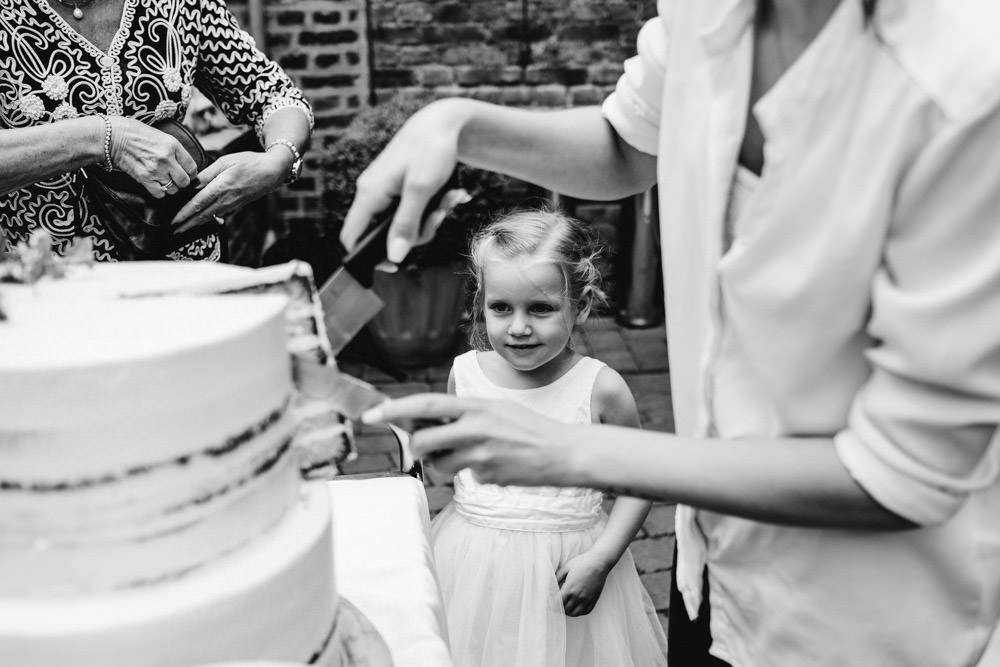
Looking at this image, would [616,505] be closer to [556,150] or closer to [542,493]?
[542,493]

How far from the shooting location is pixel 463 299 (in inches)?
185

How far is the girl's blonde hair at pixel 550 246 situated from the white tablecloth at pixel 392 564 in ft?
2.25

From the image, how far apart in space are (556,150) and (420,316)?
3.23m

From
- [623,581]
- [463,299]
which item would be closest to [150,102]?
[623,581]

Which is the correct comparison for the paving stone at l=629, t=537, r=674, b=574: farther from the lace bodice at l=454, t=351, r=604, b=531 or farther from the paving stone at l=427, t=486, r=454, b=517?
the lace bodice at l=454, t=351, r=604, b=531

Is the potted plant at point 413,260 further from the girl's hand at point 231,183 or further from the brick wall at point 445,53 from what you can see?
the girl's hand at point 231,183

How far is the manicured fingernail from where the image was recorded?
1.06 m

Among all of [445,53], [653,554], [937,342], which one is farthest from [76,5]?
[445,53]

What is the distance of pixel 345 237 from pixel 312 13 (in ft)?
13.9

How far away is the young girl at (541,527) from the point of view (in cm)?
204

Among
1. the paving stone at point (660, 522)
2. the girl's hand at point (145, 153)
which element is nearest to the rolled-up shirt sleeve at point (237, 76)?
the girl's hand at point (145, 153)

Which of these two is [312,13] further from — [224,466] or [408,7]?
[224,466]

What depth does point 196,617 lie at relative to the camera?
0.89 meters

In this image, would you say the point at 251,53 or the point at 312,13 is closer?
the point at 251,53
